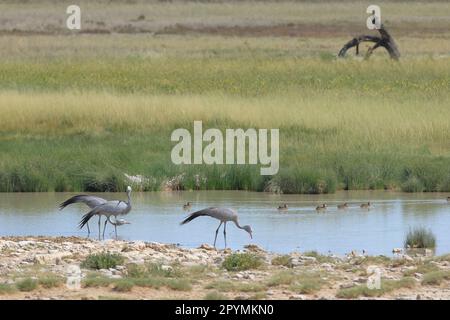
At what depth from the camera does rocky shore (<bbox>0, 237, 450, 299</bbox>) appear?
Result: 34.1ft

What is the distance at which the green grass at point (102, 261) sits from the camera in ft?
38.3

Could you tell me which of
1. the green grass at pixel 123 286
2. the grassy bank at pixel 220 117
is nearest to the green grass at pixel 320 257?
the green grass at pixel 123 286

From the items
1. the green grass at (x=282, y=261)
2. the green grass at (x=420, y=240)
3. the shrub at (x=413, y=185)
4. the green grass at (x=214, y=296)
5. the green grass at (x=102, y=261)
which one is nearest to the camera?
the green grass at (x=214, y=296)

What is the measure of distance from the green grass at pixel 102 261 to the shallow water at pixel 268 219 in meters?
2.62

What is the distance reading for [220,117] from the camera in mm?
23625

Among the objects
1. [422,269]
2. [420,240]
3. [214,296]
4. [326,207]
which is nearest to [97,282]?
[214,296]

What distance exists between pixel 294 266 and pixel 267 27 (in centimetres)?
5485

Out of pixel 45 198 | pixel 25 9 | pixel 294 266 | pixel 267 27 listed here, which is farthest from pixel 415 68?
pixel 25 9

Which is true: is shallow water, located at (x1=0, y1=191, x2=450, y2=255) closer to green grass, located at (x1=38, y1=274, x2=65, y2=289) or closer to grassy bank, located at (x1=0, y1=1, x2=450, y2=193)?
grassy bank, located at (x1=0, y1=1, x2=450, y2=193)

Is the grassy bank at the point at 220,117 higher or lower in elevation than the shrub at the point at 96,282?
higher

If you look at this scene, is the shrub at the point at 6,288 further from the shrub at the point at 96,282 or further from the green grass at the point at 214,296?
the green grass at the point at 214,296

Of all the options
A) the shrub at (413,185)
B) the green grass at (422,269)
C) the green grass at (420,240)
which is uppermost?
the shrub at (413,185)

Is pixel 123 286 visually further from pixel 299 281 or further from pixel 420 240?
pixel 420 240

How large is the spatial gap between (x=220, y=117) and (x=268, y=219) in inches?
293
